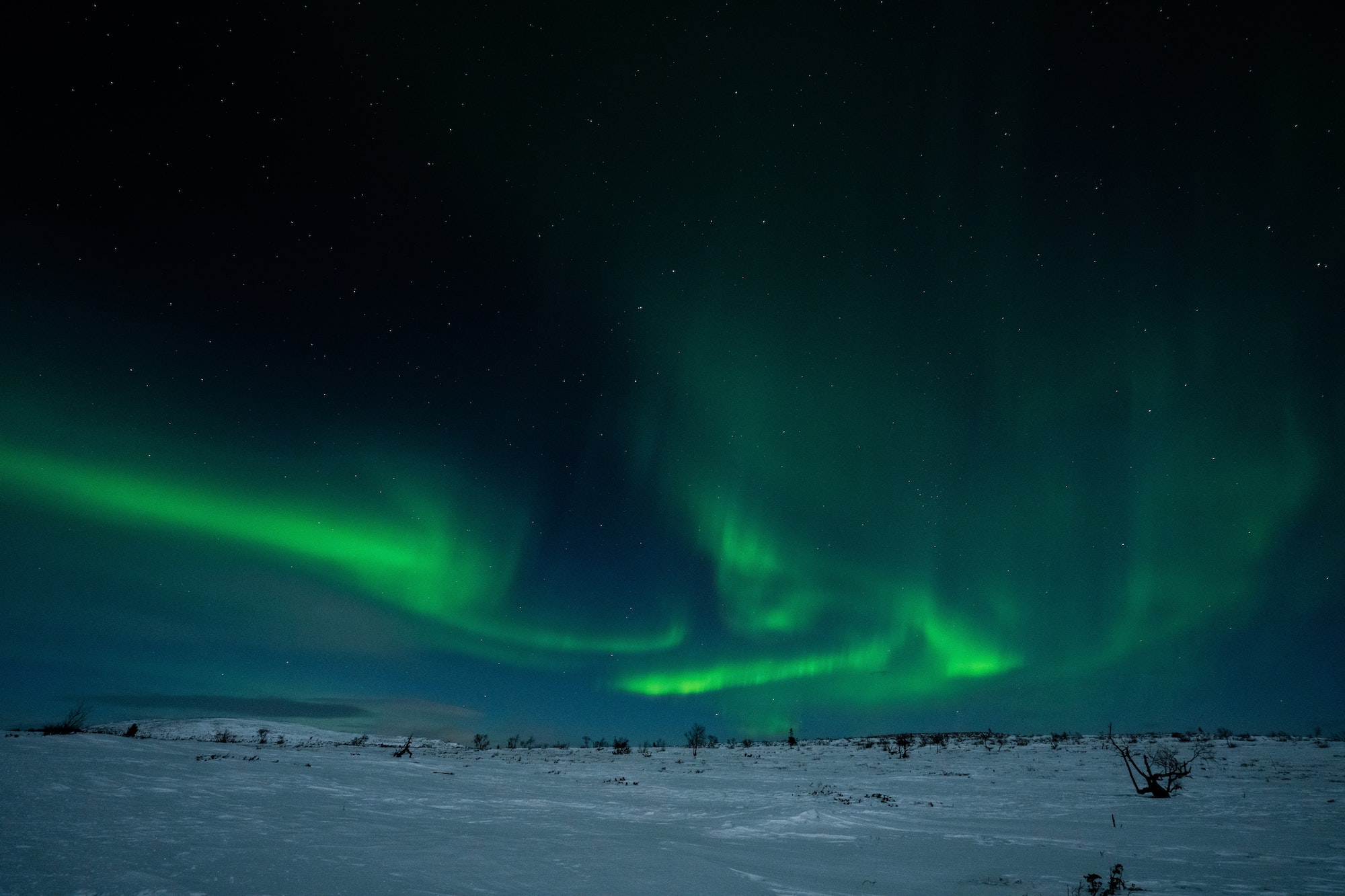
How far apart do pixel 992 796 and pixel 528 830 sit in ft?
46.6

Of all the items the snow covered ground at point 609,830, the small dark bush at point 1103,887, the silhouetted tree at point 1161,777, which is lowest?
the snow covered ground at point 609,830

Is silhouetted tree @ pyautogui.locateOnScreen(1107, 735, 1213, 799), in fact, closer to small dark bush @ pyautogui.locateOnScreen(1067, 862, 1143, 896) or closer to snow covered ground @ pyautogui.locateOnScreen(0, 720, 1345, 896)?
snow covered ground @ pyautogui.locateOnScreen(0, 720, 1345, 896)

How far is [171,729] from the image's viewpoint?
45438 millimetres

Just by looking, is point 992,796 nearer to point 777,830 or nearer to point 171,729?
point 777,830

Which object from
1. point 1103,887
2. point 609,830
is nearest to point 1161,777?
point 1103,887

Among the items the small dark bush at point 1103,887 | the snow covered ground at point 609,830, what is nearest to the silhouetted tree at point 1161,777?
the snow covered ground at point 609,830

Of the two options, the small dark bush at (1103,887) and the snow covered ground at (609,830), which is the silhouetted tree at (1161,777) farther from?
the small dark bush at (1103,887)

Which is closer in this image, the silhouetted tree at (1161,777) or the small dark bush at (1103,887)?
the small dark bush at (1103,887)

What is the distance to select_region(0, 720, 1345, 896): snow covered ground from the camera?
638 centimetres

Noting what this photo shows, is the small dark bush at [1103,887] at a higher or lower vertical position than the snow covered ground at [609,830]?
higher

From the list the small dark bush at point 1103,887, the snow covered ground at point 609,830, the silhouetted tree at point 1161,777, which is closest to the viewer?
the snow covered ground at point 609,830

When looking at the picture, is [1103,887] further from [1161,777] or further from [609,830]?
[1161,777]

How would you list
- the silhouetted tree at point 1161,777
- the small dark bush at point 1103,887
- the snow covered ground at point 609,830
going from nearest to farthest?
1. the snow covered ground at point 609,830
2. the small dark bush at point 1103,887
3. the silhouetted tree at point 1161,777

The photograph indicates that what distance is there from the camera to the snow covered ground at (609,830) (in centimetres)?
638
